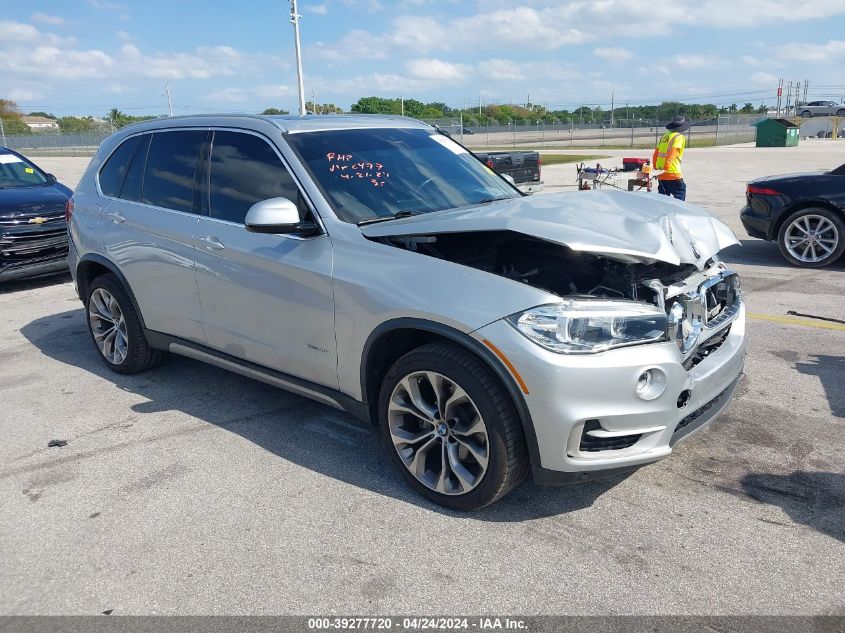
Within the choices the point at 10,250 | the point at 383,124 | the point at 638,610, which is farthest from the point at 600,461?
the point at 10,250

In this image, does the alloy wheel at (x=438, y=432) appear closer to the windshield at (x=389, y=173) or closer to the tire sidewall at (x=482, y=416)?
the tire sidewall at (x=482, y=416)

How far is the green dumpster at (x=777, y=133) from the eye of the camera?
3741 centimetres

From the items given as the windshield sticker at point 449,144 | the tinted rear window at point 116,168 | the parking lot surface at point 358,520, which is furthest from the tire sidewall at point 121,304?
the windshield sticker at point 449,144

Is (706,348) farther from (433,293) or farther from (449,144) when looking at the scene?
(449,144)

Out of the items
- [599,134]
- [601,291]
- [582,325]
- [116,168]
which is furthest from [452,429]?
[599,134]

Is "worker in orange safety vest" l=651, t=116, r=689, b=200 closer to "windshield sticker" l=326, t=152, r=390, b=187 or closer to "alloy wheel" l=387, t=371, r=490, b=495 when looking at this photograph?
"windshield sticker" l=326, t=152, r=390, b=187

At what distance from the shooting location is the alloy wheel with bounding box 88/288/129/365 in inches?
214

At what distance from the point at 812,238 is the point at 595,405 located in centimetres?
704

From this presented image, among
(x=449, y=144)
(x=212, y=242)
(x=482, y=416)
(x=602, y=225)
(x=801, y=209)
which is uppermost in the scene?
(x=449, y=144)

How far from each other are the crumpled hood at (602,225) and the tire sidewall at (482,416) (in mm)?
655

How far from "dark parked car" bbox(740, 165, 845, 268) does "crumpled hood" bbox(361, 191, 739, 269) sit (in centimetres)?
Answer: 545

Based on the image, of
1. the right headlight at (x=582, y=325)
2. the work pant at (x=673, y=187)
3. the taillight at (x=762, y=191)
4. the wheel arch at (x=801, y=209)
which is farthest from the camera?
the work pant at (x=673, y=187)

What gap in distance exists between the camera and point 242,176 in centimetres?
434

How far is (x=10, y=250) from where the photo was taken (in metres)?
8.54
